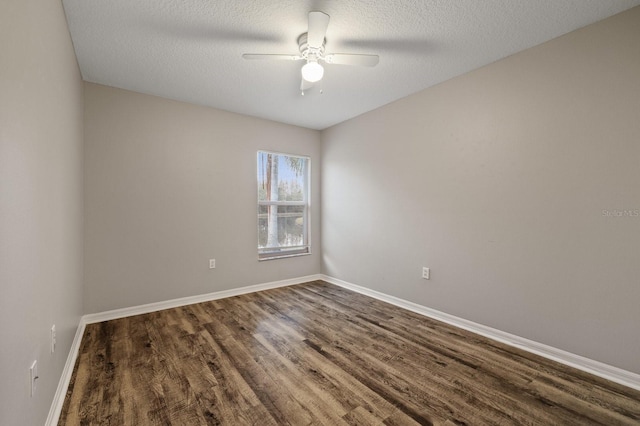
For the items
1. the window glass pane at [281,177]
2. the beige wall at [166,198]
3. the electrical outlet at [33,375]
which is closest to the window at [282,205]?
the window glass pane at [281,177]

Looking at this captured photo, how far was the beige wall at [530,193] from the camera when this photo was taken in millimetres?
1929

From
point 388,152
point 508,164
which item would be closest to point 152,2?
point 388,152

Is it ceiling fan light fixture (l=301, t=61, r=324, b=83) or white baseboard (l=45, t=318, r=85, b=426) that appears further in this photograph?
ceiling fan light fixture (l=301, t=61, r=324, b=83)

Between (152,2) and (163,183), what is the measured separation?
1.96 metres

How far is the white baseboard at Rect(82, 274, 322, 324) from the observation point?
296cm

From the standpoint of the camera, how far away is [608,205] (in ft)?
6.48

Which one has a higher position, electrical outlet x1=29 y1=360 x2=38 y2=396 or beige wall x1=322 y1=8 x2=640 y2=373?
beige wall x1=322 y1=8 x2=640 y2=373

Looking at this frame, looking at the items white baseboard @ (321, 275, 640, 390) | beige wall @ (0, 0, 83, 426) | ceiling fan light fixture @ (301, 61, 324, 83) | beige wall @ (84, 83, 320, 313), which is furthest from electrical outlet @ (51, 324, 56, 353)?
white baseboard @ (321, 275, 640, 390)

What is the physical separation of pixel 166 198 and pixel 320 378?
2.65 m

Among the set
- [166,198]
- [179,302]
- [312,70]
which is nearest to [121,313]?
[179,302]

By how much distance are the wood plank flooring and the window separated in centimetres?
152

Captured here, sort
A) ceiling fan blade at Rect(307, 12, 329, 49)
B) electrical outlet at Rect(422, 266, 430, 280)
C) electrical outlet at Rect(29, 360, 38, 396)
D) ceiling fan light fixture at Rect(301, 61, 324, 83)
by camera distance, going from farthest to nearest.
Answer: electrical outlet at Rect(422, 266, 430, 280), ceiling fan light fixture at Rect(301, 61, 324, 83), ceiling fan blade at Rect(307, 12, 329, 49), electrical outlet at Rect(29, 360, 38, 396)

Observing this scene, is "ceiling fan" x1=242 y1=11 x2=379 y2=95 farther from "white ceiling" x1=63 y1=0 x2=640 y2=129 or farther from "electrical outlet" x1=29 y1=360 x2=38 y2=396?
"electrical outlet" x1=29 y1=360 x2=38 y2=396

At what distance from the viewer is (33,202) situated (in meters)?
1.28
